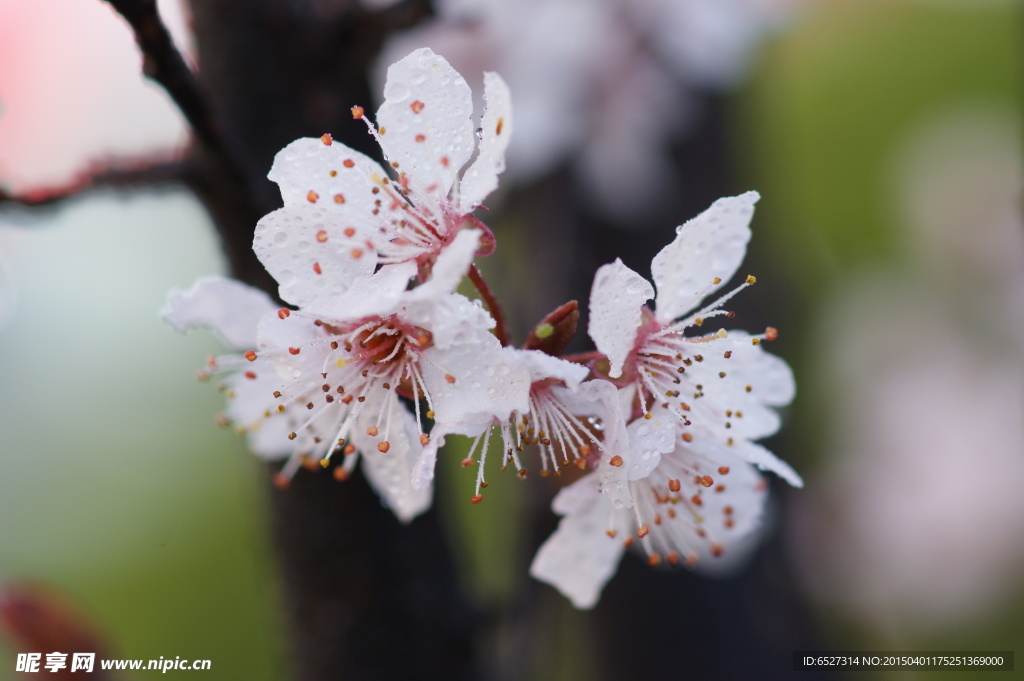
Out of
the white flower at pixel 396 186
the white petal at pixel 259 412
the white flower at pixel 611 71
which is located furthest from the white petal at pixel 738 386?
the white flower at pixel 611 71

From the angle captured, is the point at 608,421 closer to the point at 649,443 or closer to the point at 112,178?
the point at 649,443

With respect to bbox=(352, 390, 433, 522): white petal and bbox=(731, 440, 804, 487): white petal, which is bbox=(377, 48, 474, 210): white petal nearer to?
bbox=(352, 390, 433, 522): white petal

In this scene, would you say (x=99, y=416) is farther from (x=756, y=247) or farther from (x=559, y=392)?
(x=559, y=392)

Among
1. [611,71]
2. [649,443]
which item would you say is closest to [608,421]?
[649,443]

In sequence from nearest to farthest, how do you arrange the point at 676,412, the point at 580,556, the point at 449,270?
1. the point at 449,270
2. the point at 676,412
3. the point at 580,556

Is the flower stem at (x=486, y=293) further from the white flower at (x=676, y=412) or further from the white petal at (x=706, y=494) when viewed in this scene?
the white petal at (x=706, y=494)

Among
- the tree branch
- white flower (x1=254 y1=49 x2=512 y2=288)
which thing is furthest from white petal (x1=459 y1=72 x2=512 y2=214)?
the tree branch
